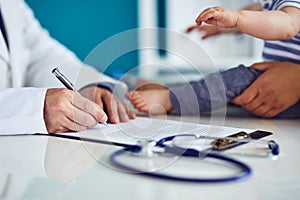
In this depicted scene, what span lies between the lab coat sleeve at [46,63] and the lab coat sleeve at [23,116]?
161 mm

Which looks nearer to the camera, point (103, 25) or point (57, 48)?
point (57, 48)

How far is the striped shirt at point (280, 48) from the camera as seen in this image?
2.77 ft

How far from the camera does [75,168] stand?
52 centimetres

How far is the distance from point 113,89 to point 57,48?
27cm

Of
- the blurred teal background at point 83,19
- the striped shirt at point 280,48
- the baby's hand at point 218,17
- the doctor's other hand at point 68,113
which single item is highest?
the baby's hand at point 218,17

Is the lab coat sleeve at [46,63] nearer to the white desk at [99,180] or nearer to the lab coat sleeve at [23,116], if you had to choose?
the lab coat sleeve at [23,116]

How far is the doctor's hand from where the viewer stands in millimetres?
801

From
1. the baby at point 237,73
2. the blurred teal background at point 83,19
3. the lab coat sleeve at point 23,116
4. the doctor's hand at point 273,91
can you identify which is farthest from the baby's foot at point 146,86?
the blurred teal background at point 83,19

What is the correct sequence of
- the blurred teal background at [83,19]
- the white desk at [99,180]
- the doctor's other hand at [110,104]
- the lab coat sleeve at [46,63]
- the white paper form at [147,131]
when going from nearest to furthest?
1. the white desk at [99,180]
2. the white paper form at [147,131]
3. the doctor's other hand at [110,104]
4. the lab coat sleeve at [46,63]
5. the blurred teal background at [83,19]

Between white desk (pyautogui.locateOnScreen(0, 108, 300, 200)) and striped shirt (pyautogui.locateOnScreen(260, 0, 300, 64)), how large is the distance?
0.27 meters

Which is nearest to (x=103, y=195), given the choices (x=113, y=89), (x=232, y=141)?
(x=232, y=141)

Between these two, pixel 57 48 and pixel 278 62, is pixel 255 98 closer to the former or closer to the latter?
pixel 278 62

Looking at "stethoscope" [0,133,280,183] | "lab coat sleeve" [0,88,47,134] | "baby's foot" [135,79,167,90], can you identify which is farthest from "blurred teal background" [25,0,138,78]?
"stethoscope" [0,133,280,183]

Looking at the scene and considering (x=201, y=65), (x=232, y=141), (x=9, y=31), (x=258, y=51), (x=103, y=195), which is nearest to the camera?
(x=103, y=195)
